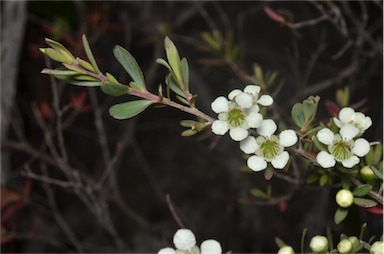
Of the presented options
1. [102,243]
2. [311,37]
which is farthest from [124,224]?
[311,37]

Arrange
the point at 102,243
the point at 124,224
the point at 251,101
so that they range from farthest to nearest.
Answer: the point at 124,224
the point at 102,243
the point at 251,101

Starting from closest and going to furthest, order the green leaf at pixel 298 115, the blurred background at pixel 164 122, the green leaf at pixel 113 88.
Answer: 1. the green leaf at pixel 113 88
2. the green leaf at pixel 298 115
3. the blurred background at pixel 164 122

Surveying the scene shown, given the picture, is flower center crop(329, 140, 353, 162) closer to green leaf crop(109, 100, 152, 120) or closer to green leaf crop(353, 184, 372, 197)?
green leaf crop(353, 184, 372, 197)

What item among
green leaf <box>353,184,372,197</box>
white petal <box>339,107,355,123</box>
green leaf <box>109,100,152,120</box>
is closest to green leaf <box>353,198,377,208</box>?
green leaf <box>353,184,372,197</box>

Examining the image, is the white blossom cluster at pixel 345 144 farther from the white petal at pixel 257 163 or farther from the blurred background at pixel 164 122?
the blurred background at pixel 164 122

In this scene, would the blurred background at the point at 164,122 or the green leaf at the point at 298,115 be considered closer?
the green leaf at the point at 298,115

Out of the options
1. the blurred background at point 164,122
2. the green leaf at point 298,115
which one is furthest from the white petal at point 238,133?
the blurred background at point 164,122

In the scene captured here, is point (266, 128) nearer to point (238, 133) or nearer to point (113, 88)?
point (238, 133)

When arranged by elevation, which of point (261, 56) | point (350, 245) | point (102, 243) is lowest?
point (102, 243)

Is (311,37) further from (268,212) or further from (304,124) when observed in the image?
(304,124)
